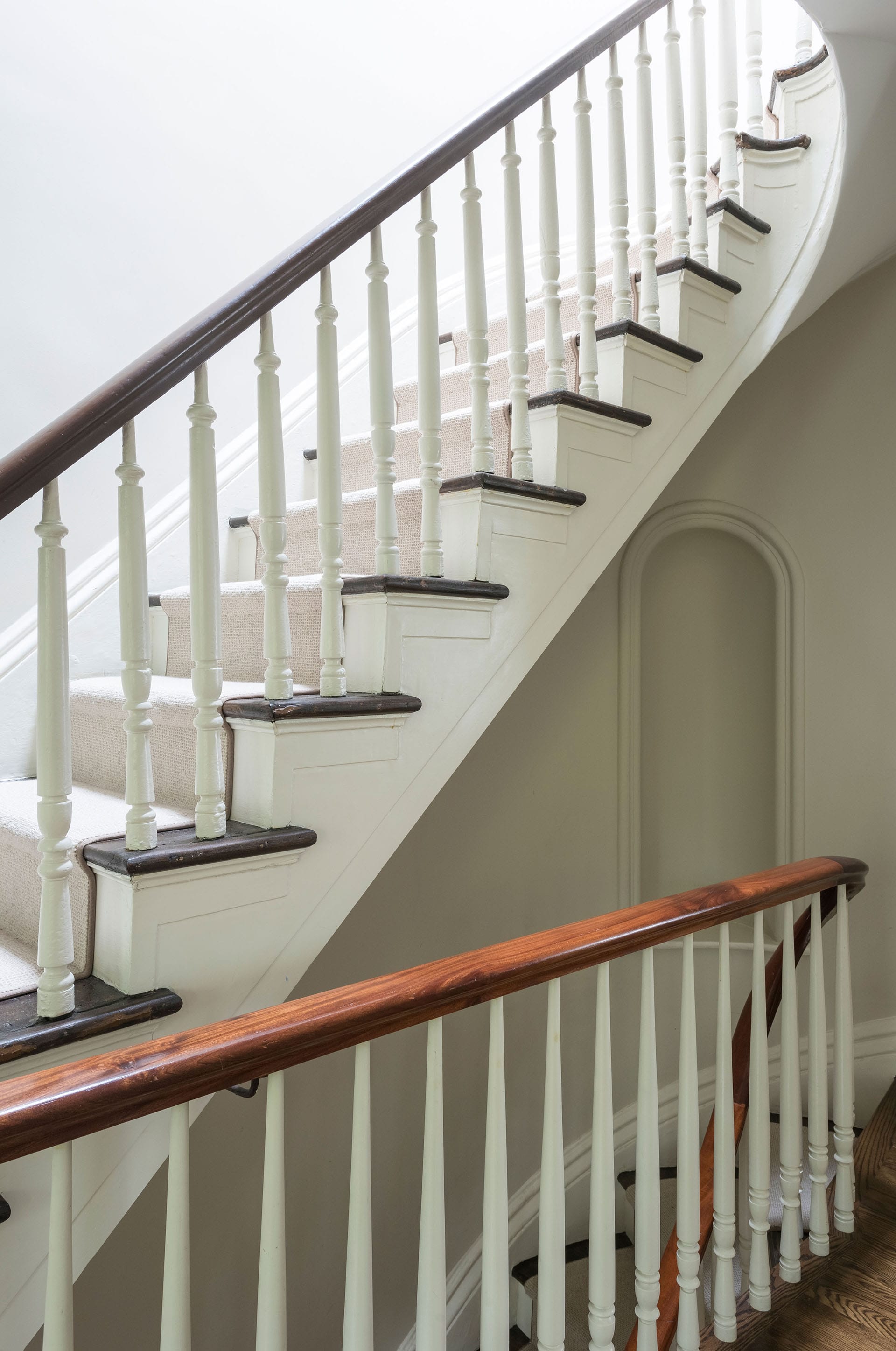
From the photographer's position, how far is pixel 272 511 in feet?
4.14

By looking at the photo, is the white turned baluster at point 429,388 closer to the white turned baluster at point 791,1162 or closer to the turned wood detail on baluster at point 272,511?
the turned wood detail on baluster at point 272,511

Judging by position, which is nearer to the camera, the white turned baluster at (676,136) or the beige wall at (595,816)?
the white turned baluster at (676,136)

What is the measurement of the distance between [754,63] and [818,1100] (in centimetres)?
251

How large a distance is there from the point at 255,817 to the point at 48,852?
32cm

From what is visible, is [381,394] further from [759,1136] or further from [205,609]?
[759,1136]

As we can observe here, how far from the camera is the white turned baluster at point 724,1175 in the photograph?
150 centimetres

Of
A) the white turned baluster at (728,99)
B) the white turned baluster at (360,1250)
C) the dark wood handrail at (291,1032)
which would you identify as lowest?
the white turned baluster at (360,1250)

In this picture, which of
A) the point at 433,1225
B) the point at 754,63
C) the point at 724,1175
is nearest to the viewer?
the point at 433,1225

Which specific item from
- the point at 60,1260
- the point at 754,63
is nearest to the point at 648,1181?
the point at 60,1260

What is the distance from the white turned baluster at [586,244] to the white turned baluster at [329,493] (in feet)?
2.06

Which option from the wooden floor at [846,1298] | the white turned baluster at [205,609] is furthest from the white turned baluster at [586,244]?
the wooden floor at [846,1298]

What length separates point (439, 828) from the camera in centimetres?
252

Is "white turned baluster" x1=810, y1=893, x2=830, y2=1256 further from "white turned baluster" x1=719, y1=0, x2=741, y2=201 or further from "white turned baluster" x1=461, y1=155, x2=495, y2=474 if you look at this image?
"white turned baluster" x1=719, y1=0, x2=741, y2=201

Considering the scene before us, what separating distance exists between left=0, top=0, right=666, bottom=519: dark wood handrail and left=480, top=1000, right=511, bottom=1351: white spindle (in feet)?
3.15
